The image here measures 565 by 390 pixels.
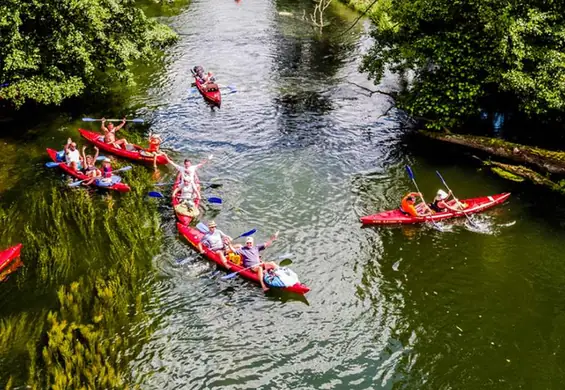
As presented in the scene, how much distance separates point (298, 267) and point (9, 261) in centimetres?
841

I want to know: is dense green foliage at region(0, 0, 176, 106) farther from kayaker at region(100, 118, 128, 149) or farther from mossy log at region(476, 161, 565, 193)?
mossy log at region(476, 161, 565, 193)

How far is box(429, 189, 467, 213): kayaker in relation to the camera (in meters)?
18.2

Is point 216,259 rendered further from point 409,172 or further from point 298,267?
point 409,172

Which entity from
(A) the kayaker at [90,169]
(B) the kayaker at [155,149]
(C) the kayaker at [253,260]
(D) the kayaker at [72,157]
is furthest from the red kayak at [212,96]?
(C) the kayaker at [253,260]

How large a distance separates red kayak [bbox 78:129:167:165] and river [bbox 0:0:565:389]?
583mm

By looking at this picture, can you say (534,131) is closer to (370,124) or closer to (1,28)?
(370,124)

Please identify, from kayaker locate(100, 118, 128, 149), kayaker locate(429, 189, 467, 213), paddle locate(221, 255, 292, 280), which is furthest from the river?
kayaker locate(100, 118, 128, 149)

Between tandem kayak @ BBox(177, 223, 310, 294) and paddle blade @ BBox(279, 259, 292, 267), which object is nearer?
tandem kayak @ BBox(177, 223, 310, 294)

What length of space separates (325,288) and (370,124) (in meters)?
12.1

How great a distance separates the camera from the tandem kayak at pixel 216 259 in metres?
14.6

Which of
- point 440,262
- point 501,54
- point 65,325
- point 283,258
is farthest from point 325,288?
point 501,54

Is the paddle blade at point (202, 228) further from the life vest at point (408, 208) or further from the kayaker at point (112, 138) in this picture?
the kayaker at point (112, 138)

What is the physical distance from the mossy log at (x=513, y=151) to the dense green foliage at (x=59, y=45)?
14.6 meters

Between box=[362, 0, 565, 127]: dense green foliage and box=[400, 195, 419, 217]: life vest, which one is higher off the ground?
box=[362, 0, 565, 127]: dense green foliage
